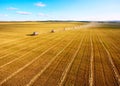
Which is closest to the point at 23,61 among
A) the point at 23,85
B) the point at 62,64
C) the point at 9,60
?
the point at 9,60

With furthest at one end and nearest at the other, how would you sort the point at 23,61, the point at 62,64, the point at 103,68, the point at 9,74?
the point at 23,61, the point at 62,64, the point at 103,68, the point at 9,74

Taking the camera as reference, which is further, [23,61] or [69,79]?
[23,61]

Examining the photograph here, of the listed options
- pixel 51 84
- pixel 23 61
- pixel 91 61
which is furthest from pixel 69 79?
pixel 23 61

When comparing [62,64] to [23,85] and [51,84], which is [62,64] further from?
[23,85]

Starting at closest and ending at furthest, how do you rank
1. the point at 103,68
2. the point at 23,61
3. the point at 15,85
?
the point at 15,85 → the point at 103,68 → the point at 23,61

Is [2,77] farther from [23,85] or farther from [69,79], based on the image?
[69,79]

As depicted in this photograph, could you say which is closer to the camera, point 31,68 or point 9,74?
point 9,74

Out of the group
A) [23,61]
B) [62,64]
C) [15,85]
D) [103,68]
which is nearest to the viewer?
[15,85]

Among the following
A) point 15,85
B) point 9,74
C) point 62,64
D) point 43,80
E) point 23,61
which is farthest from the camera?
point 23,61
